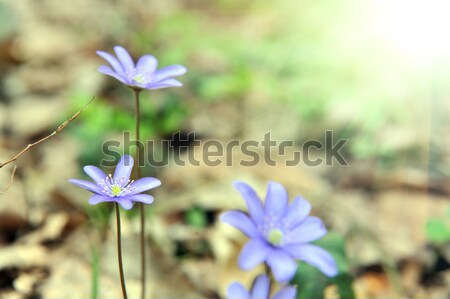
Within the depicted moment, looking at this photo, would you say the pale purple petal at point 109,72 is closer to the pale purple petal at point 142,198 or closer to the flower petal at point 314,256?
the pale purple petal at point 142,198

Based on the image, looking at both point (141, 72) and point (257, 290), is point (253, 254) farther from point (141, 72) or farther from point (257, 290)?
point (141, 72)

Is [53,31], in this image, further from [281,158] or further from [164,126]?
[281,158]

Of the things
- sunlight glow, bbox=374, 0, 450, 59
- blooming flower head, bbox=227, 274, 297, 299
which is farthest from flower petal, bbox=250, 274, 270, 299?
sunlight glow, bbox=374, 0, 450, 59

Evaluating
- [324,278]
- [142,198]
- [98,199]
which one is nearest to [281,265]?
[142,198]

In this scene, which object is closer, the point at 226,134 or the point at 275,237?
the point at 275,237

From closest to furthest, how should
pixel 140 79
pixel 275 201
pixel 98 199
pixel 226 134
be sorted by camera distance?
pixel 98 199, pixel 275 201, pixel 140 79, pixel 226 134

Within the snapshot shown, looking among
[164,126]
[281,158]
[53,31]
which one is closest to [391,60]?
[281,158]

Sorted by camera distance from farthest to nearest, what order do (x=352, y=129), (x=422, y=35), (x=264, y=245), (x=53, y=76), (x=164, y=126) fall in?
(x=422, y=35) → (x=53, y=76) → (x=352, y=129) → (x=164, y=126) → (x=264, y=245)
